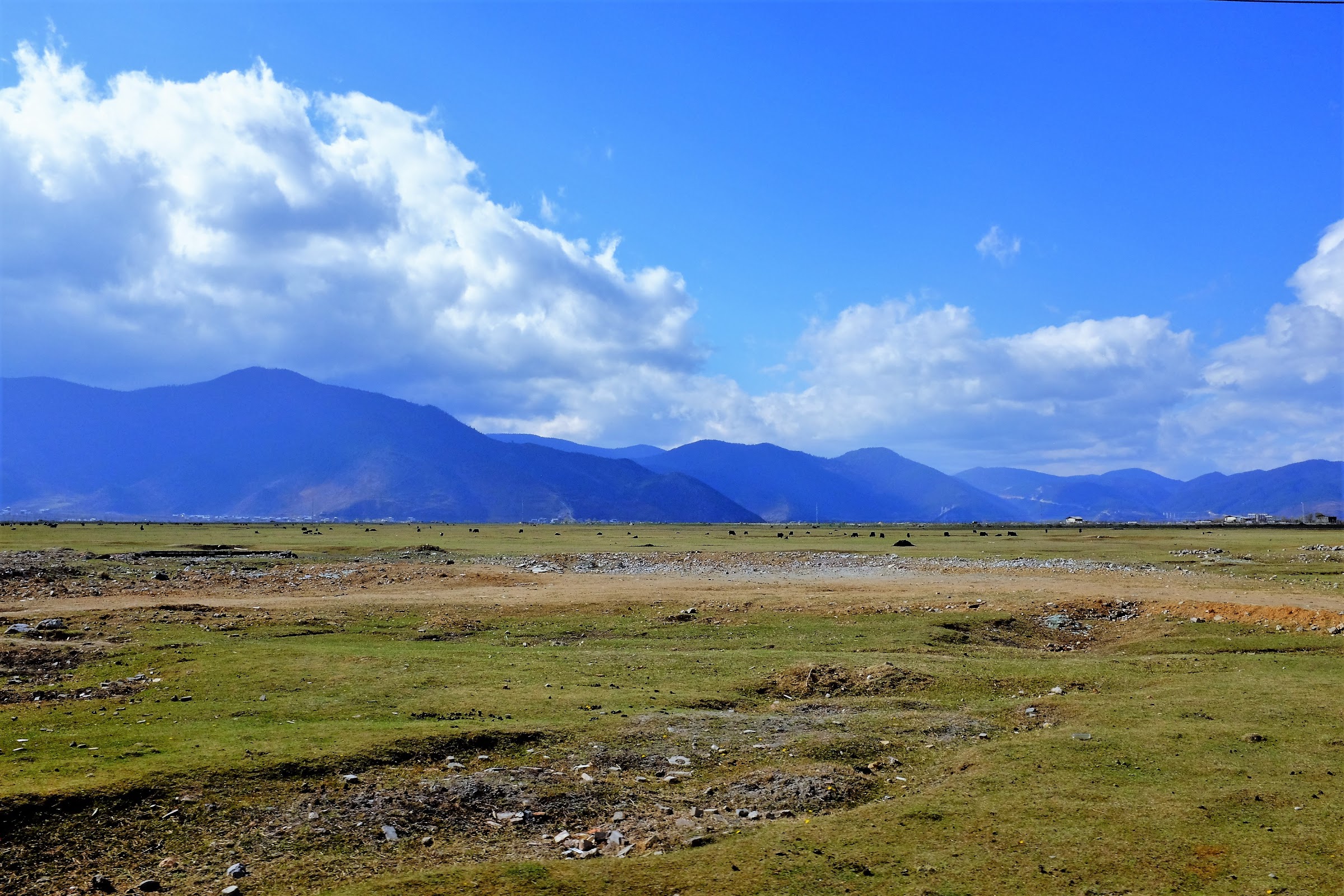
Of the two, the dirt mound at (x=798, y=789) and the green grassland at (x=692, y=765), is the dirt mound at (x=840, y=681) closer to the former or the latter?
the green grassland at (x=692, y=765)

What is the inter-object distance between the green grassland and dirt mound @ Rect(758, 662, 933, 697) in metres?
0.08

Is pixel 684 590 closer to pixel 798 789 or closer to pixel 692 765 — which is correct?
pixel 692 765

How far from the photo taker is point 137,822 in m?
8.49

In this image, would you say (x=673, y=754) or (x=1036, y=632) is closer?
(x=673, y=754)

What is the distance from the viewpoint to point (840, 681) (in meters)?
16.1

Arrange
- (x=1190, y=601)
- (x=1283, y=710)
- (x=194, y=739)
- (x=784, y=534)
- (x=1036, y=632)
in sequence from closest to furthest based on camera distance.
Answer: (x=194, y=739), (x=1283, y=710), (x=1036, y=632), (x=1190, y=601), (x=784, y=534)

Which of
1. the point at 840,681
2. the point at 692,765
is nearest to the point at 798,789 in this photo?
the point at 692,765

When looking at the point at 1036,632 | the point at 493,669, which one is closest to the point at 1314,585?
the point at 1036,632

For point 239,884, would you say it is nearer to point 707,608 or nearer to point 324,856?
point 324,856

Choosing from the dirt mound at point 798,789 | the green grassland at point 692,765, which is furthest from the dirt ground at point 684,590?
the dirt mound at point 798,789

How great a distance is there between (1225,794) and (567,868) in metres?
7.76

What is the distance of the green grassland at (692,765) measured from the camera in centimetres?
770

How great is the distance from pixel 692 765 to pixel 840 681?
592 cm

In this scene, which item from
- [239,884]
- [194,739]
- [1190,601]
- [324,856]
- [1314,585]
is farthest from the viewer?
[1314,585]
